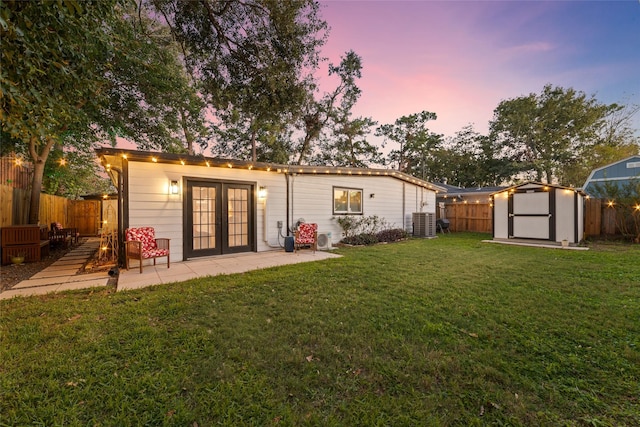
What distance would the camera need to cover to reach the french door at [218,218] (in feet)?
21.7

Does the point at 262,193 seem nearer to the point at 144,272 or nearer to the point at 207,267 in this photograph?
the point at 207,267

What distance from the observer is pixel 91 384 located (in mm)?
1955

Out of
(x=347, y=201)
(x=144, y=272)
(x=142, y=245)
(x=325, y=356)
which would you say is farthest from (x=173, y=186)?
(x=347, y=201)

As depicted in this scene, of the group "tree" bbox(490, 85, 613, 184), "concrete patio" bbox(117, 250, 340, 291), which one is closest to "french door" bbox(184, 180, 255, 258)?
"concrete patio" bbox(117, 250, 340, 291)

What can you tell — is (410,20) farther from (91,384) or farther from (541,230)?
(91,384)

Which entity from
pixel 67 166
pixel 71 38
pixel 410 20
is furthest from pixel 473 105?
pixel 67 166

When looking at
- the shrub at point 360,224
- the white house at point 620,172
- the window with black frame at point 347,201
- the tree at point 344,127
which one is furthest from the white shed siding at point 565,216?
the tree at point 344,127

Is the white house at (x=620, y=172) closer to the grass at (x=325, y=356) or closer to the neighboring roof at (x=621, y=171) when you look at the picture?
the neighboring roof at (x=621, y=171)

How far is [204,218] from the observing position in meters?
6.81

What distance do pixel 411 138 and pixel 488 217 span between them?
40.3 ft

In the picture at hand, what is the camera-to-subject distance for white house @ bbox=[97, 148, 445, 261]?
591cm

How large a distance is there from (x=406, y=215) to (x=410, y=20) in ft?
23.8

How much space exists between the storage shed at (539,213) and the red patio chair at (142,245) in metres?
11.7

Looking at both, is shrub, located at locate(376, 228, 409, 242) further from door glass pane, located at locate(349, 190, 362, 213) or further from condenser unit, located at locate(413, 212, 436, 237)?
door glass pane, located at locate(349, 190, 362, 213)
